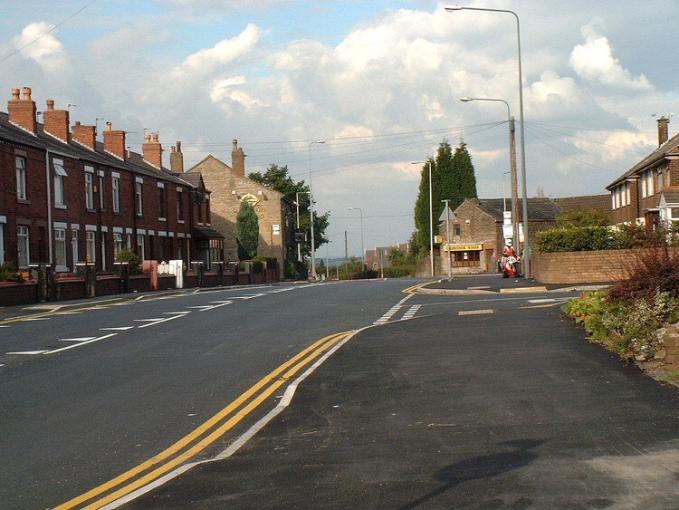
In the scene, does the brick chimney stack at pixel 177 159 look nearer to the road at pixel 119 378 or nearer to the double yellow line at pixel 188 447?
the road at pixel 119 378

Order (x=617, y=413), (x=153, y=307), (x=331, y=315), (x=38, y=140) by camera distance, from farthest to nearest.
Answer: (x=38, y=140) → (x=153, y=307) → (x=331, y=315) → (x=617, y=413)

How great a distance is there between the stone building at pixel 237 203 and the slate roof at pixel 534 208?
2336 cm

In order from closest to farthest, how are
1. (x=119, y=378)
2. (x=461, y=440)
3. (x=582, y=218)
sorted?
(x=461, y=440) < (x=119, y=378) < (x=582, y=218)

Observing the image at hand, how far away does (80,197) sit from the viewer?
4606cm

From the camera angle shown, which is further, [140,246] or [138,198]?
[140,246]

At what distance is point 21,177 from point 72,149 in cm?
714

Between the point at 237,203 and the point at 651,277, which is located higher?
the point at 237,203

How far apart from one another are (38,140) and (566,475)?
4094 centimetres

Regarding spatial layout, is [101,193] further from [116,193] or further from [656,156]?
[656,156]

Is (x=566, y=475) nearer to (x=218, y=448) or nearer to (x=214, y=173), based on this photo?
(x=218, y=448)

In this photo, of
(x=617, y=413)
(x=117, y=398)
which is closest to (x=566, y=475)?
(x=617, y=413)

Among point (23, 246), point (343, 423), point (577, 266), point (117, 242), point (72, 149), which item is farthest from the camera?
point (117, 242)

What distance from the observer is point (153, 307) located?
2827 centimetres

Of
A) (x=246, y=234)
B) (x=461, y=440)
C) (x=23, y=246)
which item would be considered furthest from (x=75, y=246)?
(x=461, y=440)
